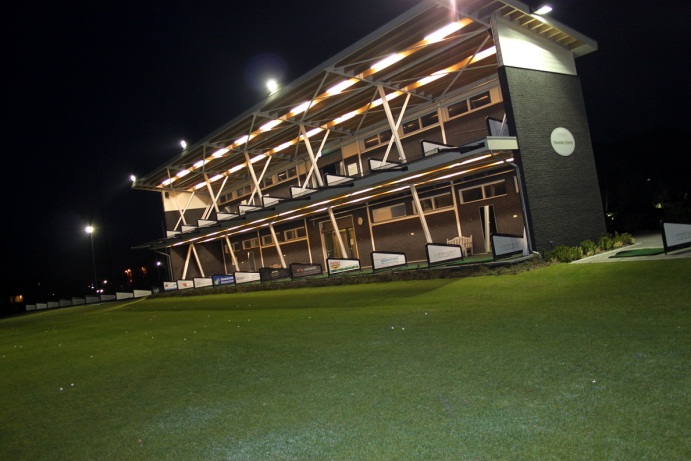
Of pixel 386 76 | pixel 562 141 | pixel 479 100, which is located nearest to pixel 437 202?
pixel 479 100

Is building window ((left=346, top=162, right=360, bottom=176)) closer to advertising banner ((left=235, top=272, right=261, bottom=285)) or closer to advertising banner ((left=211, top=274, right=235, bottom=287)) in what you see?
advertising banner ((left=235, top=272, right=261, bottom=285))

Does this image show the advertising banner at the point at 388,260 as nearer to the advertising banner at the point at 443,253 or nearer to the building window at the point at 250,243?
the advertising banner at the point at 443,253

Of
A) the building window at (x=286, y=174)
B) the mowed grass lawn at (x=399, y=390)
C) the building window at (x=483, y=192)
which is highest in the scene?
the building window at (x=286, y=174)

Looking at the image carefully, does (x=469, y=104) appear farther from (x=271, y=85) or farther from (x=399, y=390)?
(x=399, y=390)

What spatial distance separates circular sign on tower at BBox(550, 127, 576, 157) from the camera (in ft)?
58.6

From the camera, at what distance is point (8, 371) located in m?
8.62

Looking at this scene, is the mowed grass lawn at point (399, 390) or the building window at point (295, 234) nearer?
the mowed grass lawn at point (399, 390)

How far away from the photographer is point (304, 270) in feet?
80.6

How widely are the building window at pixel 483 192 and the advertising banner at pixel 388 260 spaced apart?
5.19 m

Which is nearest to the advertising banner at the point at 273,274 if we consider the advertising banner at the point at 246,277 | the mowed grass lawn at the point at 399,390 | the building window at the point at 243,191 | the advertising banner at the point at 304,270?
the advertising banner at the point at 246,277

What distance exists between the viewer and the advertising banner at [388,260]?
749 inches

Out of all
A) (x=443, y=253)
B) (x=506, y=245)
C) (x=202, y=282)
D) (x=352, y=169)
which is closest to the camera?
(x=506, y=245)

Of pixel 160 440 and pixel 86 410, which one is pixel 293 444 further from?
pixel 86 410

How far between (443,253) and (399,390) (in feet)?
43.6
